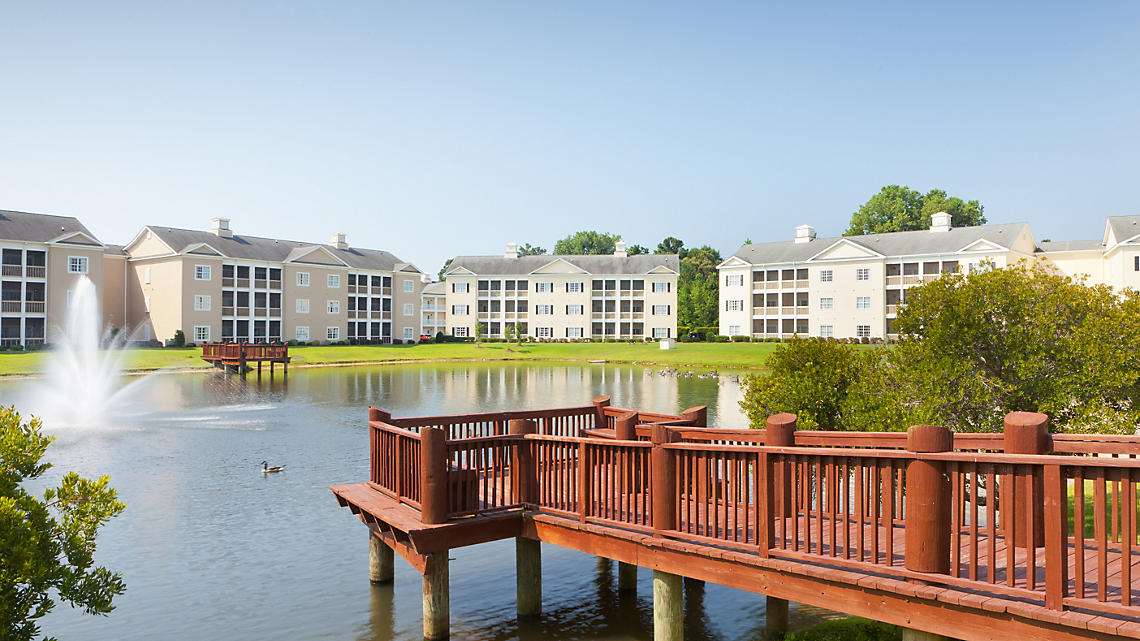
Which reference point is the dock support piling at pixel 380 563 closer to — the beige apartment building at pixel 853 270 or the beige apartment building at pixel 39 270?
the beige apartment building at pixel 39 270

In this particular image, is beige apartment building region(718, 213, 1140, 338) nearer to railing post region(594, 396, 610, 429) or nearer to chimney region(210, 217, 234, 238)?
chimney region(210, 217, 234, 238)

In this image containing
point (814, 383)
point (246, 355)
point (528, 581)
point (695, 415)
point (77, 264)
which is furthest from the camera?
point (77, 264)

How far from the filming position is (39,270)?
7100 cm

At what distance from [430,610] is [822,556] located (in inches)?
207

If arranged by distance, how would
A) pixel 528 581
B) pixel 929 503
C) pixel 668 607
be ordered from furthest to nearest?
pixel 528 581 → pixel 668 607 → pixel 929 503

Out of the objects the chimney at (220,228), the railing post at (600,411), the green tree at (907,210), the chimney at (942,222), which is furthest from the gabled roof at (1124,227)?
the chimney at (220,228)

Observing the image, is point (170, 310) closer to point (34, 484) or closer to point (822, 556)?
point (34, 484)

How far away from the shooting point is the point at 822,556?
7.27 m

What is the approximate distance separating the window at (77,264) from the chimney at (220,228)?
14.5 meters

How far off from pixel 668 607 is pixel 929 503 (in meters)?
3.42

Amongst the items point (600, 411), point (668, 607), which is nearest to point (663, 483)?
point (668, 607)

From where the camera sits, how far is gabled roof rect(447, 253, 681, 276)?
106375 millimetres

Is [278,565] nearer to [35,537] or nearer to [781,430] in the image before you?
[35,537]

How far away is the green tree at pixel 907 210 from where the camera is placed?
114 m
